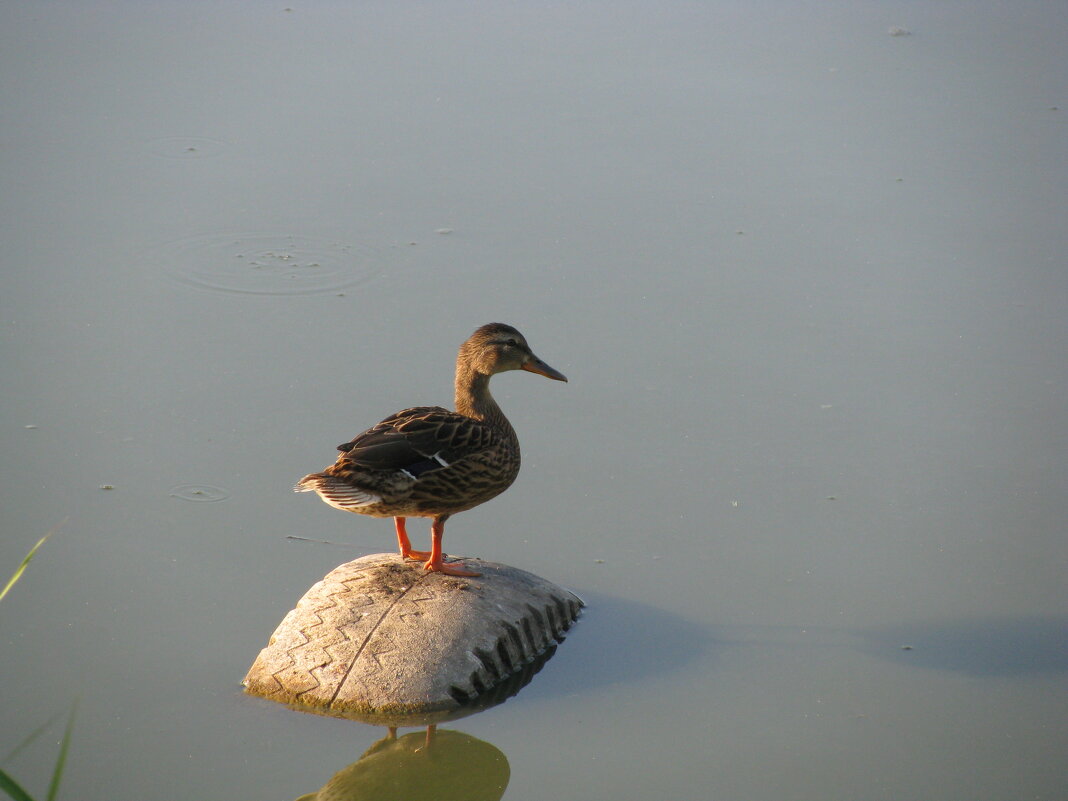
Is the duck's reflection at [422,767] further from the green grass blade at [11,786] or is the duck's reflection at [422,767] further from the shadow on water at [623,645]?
the green grass blade at [11,786]

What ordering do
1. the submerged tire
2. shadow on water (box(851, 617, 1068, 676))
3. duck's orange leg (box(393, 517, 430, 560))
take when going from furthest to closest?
1. duck's orange leg (box(393, 517, 430, 560))
2. shadow on water (box(851, 617, 1068, 676))
3. the submerged tire

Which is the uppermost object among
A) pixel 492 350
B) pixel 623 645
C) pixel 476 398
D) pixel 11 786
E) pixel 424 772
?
pixel 492 350

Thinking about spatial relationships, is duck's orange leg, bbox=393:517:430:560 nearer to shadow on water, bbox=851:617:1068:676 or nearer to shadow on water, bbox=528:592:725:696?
shadow on water, bbox=528:592:725:696

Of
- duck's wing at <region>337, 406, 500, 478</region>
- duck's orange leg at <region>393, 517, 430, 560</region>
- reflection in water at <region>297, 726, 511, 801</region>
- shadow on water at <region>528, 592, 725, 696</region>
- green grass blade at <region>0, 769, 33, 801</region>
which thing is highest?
duck's wing at <region>337, 406, 500, 478</region>

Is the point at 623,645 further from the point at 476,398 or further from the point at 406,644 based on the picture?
the point at 476,398

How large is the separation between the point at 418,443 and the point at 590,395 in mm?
1553

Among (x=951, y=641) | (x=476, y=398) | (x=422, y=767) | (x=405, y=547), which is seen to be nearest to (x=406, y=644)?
(x=422, y=767)

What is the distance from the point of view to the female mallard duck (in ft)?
14.5

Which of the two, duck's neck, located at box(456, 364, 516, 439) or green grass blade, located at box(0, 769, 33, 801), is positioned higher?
duck's neck, located at box(456, 364, 516, 439)

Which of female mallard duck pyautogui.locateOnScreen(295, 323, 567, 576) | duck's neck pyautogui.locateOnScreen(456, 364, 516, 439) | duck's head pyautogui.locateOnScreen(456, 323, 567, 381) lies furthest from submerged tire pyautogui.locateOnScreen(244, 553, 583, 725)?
duck's head pyautogui.locateOnScreen(456, 323, 567, 381)

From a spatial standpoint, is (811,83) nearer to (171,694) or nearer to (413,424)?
(413,424)

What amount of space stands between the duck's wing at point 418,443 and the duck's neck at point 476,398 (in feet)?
0.54

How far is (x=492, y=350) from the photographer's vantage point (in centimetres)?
489

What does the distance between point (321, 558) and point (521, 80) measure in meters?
4.67
